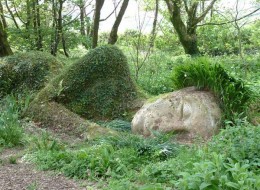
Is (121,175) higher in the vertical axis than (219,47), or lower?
lower

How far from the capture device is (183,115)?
6000mm

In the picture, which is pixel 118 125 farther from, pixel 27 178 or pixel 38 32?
pixel 38 32

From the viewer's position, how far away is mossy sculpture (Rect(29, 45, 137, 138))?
710 cm

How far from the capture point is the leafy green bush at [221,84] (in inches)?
234

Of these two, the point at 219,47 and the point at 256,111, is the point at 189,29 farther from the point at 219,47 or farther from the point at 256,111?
the point at 256,111

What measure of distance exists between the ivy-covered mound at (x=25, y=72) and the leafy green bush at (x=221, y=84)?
121 inches

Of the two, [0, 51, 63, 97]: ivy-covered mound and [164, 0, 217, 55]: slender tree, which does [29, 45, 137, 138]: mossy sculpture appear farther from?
[164, 0, 217, 55]: slender tree

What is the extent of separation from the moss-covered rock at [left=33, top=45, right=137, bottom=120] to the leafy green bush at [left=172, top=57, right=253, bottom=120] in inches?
55.3

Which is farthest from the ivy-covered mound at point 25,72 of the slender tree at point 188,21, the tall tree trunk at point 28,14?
the slender tree at point 188,21

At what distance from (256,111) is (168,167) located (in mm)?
3334

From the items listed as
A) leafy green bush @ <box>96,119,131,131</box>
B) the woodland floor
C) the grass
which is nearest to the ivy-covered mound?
leafy green bush @ <box>96,119,131,131</box>

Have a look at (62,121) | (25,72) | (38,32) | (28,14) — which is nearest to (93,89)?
(62,121)

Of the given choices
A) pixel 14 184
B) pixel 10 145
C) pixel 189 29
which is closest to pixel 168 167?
pixel 14 184

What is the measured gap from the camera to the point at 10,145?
537cm
